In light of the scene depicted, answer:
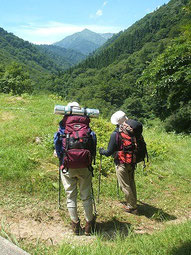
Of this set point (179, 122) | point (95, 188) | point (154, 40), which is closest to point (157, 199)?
point (95, 188)

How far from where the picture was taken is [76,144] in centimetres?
348

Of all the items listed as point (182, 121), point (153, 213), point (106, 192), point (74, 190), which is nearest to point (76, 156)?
point (74, 190)

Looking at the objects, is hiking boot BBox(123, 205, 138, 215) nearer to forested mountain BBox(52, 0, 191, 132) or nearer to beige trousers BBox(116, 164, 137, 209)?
beige trousers BBox(116, 164, 137, 209)

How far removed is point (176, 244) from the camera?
3207mm

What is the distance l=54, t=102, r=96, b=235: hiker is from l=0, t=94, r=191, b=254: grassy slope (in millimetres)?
486

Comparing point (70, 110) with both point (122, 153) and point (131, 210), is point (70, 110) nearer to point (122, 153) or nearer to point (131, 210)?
point (122, 153)

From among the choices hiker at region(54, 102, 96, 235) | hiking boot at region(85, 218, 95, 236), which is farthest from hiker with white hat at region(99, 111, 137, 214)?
hiking boot at region(85, 218, 95, 236)

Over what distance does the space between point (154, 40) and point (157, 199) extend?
13589cm

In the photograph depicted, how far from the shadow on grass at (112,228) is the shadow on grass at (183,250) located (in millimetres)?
978

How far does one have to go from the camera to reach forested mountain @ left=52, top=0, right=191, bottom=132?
13.4 meters

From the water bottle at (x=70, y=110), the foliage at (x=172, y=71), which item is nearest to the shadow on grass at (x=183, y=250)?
the water bottle at (x=70, y=110)

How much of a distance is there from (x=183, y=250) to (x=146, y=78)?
12177mm

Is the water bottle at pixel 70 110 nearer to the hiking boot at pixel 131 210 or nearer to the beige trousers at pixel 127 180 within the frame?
the beige trousers at pixel 127 180

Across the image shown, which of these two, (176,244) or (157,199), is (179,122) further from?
(176,244)
